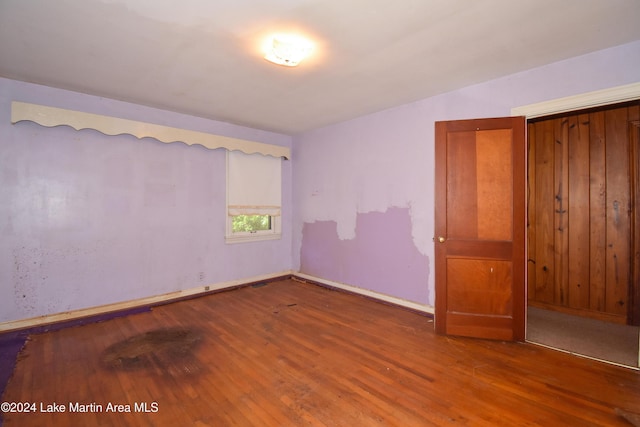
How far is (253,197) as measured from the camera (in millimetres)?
5008

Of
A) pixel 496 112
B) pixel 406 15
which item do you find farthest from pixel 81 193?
pixel 496 112

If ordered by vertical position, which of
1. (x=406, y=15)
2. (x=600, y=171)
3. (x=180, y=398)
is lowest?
(x=180, y=398)

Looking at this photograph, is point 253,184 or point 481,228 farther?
point 253,184

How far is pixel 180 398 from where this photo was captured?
202 cm

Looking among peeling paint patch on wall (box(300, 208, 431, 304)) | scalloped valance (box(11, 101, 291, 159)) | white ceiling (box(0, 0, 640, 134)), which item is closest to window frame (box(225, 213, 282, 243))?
peeling paint patch on wall (box(300, 208, 431, 304))

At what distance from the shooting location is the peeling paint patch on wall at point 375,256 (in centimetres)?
373

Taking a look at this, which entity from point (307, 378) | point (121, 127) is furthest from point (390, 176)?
point (121, 127)

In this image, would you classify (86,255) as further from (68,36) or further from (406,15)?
(406,15)

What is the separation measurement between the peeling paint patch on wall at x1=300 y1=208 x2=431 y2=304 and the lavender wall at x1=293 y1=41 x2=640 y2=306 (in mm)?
13

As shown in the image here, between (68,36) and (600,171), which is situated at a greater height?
(68,36)

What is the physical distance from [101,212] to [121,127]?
1.08m

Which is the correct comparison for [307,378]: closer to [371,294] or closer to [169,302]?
[371,294]

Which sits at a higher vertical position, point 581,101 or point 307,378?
point 581,101

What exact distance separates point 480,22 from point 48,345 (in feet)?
15.3
